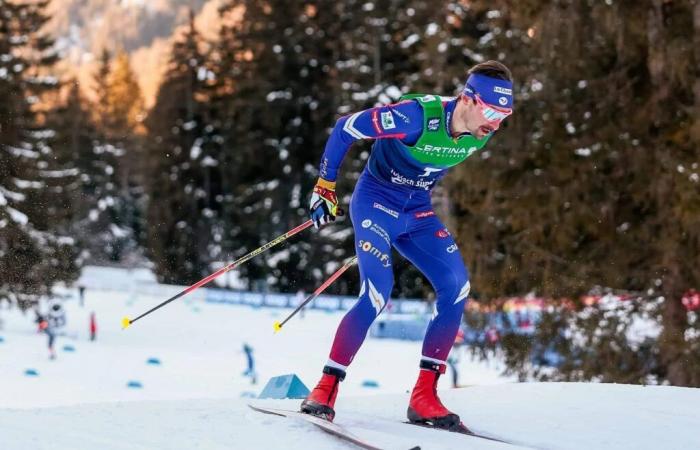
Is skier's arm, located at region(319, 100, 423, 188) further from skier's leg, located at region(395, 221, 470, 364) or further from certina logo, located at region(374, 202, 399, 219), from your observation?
skier's leg, located at region(395, 221, 470, 364)

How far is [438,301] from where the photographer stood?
15.2 feet

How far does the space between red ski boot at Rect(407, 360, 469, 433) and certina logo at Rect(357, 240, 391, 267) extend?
0.62 m

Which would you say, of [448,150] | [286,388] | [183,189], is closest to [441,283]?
[448,150]

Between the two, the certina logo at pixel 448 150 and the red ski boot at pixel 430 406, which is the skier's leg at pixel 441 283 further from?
the certina logo at pixel 448 150

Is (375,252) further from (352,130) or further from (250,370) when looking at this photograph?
(250,370)

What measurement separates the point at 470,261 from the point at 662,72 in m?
3.66

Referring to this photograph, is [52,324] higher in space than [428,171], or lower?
lower

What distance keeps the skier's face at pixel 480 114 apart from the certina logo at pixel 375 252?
0.79 meters

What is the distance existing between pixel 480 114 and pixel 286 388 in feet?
7.94

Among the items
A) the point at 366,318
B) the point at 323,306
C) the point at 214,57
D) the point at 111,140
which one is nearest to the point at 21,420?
the point at 366,318

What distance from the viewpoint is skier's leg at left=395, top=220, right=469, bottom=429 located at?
4.57 m

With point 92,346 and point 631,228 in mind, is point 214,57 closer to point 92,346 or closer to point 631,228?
point 92,346

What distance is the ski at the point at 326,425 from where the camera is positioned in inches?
145

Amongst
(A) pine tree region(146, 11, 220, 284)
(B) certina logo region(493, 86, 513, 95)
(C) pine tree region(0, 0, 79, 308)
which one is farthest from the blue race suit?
(A) pine tree region(146, 11, 220, 284)
